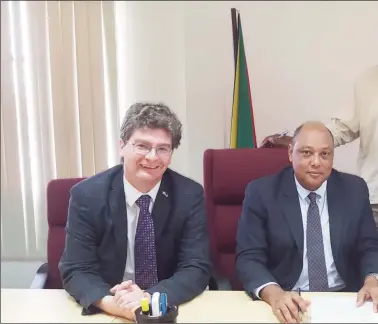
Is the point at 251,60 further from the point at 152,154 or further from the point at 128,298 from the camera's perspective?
the point at 128,298

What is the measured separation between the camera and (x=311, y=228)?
154cm

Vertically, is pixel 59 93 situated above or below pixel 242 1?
below

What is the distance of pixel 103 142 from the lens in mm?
2062

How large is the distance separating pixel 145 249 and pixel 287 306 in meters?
0.51

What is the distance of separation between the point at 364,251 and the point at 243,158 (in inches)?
22.2

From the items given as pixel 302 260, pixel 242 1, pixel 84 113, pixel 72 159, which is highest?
pixel 242 1

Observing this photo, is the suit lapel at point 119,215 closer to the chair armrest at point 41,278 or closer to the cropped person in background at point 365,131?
the chair armrest at point 41,278

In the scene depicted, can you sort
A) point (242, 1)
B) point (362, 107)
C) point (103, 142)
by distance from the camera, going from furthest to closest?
point (242, 1) → point (103, 142) → point (362, 107)

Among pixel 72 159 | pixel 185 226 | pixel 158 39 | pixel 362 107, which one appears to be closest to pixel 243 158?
pixel 185 226

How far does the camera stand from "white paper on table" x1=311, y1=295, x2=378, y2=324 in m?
1.11

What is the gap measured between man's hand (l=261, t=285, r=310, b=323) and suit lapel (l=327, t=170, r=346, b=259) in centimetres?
37

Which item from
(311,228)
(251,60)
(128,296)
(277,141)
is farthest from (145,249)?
(251,60)

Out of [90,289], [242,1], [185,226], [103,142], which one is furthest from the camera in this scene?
[242,1]

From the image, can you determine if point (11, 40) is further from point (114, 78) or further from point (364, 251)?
point (364, 251)
